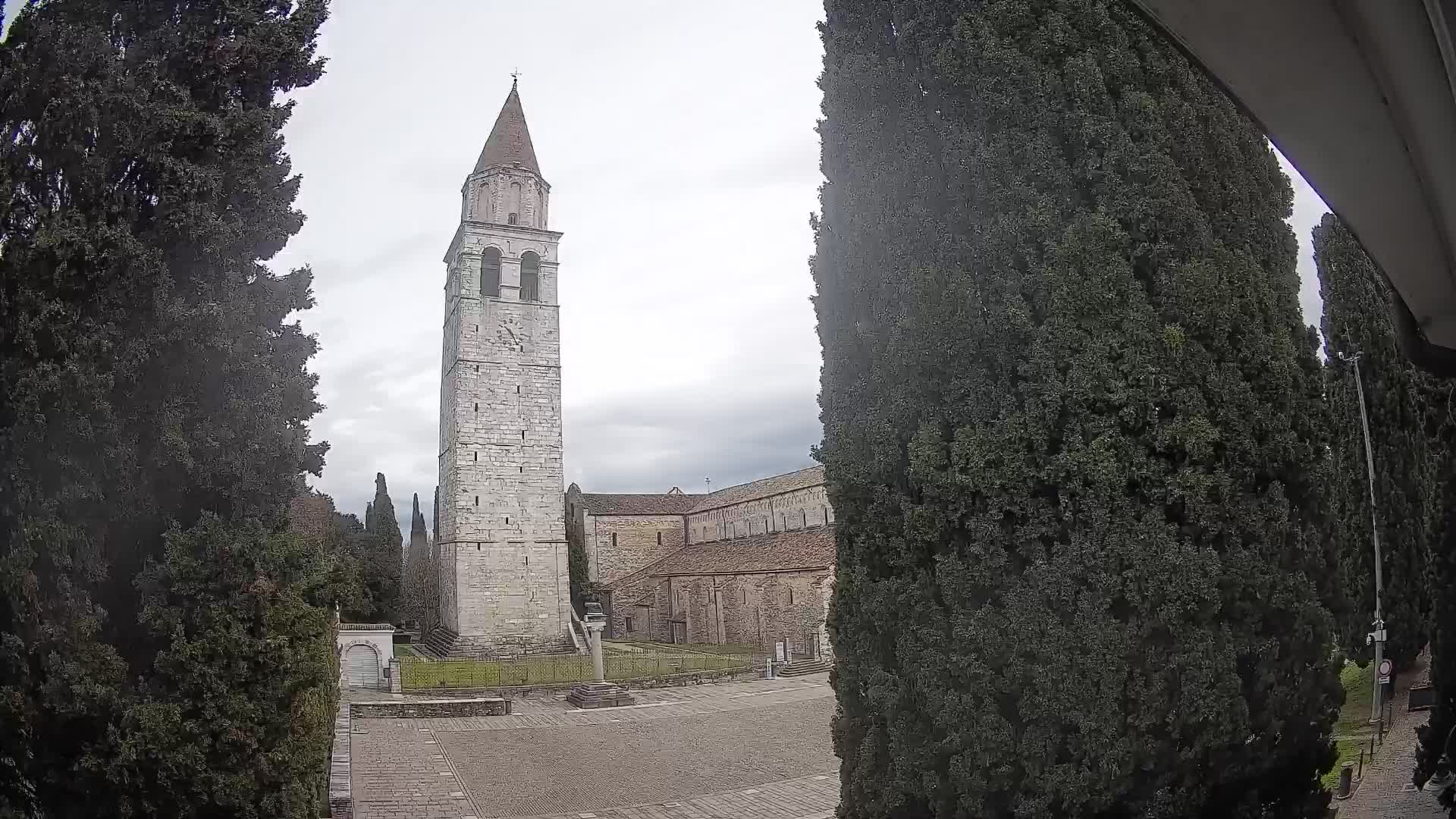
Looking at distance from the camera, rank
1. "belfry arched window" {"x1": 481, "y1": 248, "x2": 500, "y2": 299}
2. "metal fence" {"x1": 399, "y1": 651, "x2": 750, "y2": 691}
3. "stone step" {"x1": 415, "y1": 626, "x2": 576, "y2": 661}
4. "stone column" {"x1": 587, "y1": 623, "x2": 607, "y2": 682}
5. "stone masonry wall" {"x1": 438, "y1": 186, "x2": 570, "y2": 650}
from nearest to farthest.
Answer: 1. "stone column" {"x1": 587, "y1": 623, "x2": 607, "y2": 682}
2. "metal fence" {"x1": 399, "y1": 651, "x2": 750, "y2": 691}
3. "stone step" {"x1": 415, "y1": 626, "x2": 576, "y2": 661}
4. "stone masonry wall" {"x1": 438, "y1": 186, "x2": 570, "y2": 650}
5. "belfry arched window" {"x1": 481, "y1": 248, "x2": 500, "y2": 299}

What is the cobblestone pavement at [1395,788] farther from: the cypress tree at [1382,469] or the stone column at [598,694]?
the stone column at [598,694]

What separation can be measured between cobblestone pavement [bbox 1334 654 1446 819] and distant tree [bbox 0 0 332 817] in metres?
9.37

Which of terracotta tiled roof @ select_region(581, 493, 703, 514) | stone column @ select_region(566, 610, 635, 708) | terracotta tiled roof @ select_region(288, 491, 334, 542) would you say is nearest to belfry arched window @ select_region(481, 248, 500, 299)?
terracotta tiled roof @ select_region(288, 491, 334, 542)

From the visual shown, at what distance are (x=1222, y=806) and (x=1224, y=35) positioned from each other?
4559 millimetres

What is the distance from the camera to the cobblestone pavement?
7.81 meters

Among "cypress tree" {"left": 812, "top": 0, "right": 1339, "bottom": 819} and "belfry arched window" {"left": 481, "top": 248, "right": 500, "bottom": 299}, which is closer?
"cypress tree" {"left": 812, "top": 0, "right": 1339, "bottom": 819}

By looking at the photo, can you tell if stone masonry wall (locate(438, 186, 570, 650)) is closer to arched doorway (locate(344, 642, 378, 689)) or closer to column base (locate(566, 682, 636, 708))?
arched doorway (locate(344, 642, 378, 689))

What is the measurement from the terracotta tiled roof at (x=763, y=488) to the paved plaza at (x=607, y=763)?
1784 cm

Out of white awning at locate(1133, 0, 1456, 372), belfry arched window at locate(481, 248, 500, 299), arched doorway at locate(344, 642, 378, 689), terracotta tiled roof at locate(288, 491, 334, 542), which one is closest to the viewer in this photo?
white awning at locate(1133, 0, 1456, 372)

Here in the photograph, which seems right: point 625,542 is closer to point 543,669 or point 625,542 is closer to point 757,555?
point 757,555

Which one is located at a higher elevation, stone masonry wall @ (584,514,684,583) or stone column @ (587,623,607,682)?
stone masonry wall @ (584,514,684,583)

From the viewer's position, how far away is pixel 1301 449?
4.88 meters

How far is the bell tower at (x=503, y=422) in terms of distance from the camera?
102 ft

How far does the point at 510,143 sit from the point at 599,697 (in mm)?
22774
